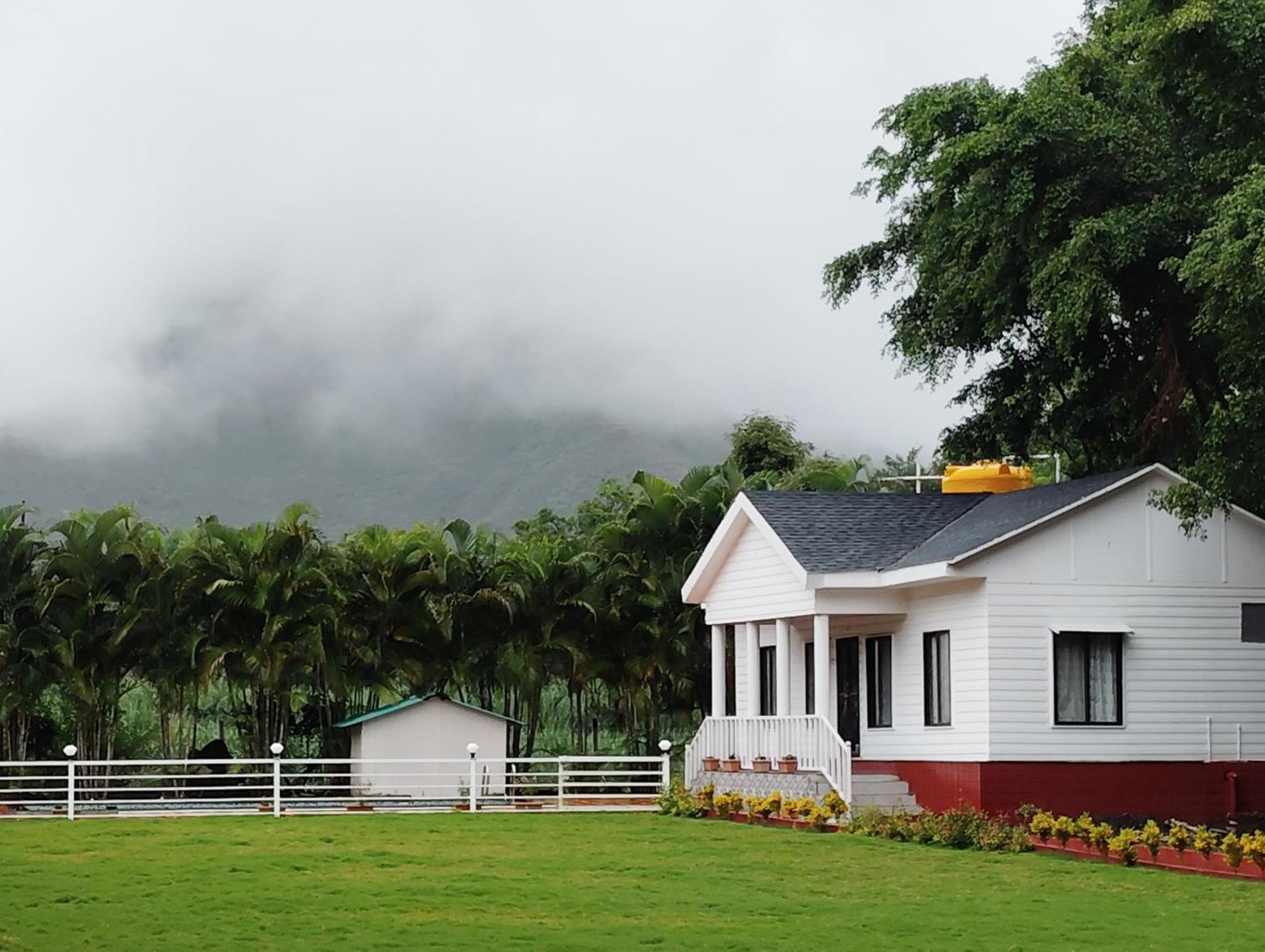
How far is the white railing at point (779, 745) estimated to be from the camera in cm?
2542

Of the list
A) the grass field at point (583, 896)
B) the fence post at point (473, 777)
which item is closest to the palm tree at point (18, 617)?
the fence post at point (473, 777)

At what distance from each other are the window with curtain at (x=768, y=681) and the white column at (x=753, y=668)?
3.06 feet

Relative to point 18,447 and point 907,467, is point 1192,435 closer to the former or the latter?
point 907,467

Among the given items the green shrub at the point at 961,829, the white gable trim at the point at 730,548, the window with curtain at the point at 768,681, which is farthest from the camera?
the window with curtain at the point at 768,681

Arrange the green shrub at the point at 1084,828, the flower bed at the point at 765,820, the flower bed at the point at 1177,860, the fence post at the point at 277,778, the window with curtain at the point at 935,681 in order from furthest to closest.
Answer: the fence post at the point at 277,778 → the window with curtain at the point at 935,681 → the flower bed at the point at 765,820 → the green shrub at the point at 1084,828 → the flower bed at the point at 1177,860

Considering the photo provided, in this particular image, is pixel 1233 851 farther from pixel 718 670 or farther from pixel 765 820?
pixel 718 670

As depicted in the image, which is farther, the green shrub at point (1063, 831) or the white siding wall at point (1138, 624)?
the white siding wall at point (1138, 624)

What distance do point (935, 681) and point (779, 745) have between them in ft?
8.44

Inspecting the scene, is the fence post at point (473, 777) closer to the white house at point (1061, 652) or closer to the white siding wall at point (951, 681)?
the white house at point (1061, 652)

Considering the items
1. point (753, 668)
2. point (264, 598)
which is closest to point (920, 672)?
point (753, 668)

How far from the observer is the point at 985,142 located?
2541 cm

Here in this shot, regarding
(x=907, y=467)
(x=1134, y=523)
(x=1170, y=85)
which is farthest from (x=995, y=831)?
(x=907, y=467)

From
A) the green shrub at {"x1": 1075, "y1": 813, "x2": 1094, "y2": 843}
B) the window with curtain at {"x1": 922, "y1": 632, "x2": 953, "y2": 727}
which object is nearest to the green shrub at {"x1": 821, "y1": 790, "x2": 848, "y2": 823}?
the window with curtain at {"x1": 922, "y1": 632, "x2": 953, "y2": 727}

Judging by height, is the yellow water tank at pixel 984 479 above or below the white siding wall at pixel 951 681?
above
